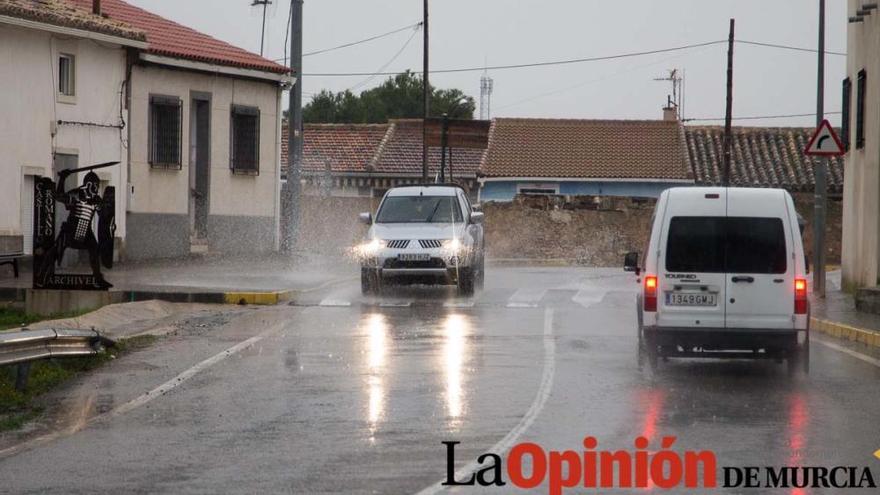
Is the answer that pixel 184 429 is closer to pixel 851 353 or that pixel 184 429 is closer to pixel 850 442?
pixel 850 442

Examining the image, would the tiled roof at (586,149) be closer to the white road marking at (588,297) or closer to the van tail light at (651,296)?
the white road marking at (588,297)

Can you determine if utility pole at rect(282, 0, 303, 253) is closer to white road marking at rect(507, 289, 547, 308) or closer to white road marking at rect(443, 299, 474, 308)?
white road marking at rect(507, 289, 547, 308)

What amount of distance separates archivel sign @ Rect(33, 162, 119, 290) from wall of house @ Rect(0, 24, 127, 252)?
6.66 m

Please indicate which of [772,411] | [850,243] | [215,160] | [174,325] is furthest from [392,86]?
[772,411]

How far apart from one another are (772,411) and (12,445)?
635cm

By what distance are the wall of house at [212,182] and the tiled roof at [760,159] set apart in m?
24.9

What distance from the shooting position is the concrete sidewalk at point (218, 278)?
79.7 feet

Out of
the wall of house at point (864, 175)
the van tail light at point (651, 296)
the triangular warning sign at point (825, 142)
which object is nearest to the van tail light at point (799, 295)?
the van tail light at point (651, 296)

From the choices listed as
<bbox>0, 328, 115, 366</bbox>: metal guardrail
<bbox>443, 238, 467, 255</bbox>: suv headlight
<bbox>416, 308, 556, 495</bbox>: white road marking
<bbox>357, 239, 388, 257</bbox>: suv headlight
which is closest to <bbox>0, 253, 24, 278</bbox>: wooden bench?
<bbox>357, 239, 388, 257</bbox>: suv headlight

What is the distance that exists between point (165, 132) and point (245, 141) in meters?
3.73

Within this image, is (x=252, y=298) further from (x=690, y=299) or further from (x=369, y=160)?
(x=369, y=160)

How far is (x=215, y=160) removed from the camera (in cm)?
3866

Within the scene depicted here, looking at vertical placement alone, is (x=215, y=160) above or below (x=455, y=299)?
above

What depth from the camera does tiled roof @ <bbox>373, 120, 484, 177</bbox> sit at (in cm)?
6612
